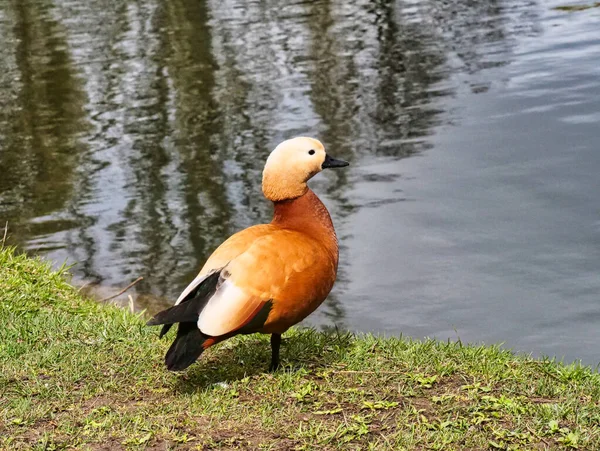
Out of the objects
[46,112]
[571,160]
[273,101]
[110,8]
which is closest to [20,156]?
[46,112]

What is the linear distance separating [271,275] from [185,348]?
1.78 feet

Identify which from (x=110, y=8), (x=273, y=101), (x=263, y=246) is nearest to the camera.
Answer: (x=263, y=246)

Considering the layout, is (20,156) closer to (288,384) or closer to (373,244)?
(373,244)

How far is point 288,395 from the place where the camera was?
4.37 meters

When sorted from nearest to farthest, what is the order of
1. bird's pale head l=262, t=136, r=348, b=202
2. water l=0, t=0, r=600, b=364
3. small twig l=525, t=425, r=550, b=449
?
small twig l=525, t=425, r=550, b=449 < bird's pale head l=262, t=136, r=348, b=202 < water l=0, t=0, r=600, b=364

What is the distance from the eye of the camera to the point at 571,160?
9.91m

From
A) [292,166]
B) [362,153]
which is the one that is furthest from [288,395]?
[362,153]

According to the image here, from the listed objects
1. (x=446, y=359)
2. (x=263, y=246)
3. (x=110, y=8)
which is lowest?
(x=110, y=8)

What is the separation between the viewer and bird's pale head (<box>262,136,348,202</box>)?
447 cm

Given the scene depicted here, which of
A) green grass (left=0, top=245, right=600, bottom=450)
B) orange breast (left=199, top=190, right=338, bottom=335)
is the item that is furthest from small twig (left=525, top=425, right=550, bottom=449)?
orange breast (left=199, top=190, right=338, bottom=335)

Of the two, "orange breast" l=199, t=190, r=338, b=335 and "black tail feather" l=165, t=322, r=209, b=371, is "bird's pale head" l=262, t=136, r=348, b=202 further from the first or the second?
"black tail feather" l=165, t=322, r=209, b=371

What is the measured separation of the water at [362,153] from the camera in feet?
25.9

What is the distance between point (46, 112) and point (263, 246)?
35.1ft

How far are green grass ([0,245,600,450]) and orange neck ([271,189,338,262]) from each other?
2.46ft
